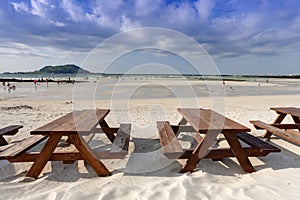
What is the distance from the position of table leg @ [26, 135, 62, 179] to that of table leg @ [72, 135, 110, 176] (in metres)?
0.28

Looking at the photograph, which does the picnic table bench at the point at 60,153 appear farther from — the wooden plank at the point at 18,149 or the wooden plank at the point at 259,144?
the wooden plank at the point at 259,144

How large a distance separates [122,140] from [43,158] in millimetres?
1304

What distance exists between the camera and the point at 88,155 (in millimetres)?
3104

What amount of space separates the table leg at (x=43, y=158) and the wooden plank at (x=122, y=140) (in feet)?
2.84

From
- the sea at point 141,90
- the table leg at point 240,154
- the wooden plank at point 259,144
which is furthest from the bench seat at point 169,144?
the sea at point 141,90

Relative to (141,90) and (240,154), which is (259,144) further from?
(141,90)

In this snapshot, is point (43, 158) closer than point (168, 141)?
A: Yes

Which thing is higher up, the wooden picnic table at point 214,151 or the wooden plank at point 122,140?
the wooden picnic table at point 214,151

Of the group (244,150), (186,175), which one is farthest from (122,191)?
(244,150)

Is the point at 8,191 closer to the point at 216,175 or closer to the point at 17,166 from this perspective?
the point at 17,166

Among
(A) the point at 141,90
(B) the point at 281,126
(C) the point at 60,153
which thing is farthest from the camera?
(A) the point at 141,90

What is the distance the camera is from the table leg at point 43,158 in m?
3.03

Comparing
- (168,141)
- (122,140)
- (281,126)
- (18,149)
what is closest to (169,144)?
(168,141)

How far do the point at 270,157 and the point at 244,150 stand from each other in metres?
0.98
